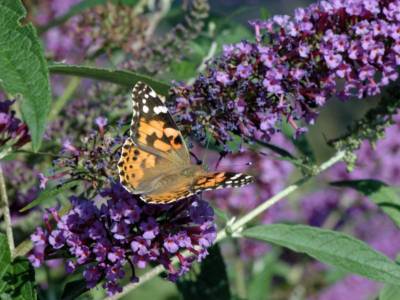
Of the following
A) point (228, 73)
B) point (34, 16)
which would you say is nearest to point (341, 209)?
point (34, 16)

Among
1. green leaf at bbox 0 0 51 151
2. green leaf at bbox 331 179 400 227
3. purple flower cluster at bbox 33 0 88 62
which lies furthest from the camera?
purple flower cluster at bbox 33 0 88 62

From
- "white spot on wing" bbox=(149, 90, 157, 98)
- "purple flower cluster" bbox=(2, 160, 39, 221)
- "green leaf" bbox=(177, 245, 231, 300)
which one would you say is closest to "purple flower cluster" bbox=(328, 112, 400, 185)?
"green leaf" bbox=(177, 245, 231, 300)

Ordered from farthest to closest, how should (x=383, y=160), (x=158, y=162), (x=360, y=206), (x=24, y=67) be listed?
(x=360, y=206), (x=383, y=160), (x=158, y=162), (x=24, y=67)

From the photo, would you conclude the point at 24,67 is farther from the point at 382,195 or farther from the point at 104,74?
the point at 382,195

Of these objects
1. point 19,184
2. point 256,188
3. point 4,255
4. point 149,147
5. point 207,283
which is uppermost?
point 149,147

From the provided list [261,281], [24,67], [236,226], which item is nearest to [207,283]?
[236,226]

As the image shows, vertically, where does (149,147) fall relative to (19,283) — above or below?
above

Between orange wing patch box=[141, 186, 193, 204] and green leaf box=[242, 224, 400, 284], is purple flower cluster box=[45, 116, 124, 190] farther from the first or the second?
green leaf box=[242, 224, 400, 284]
